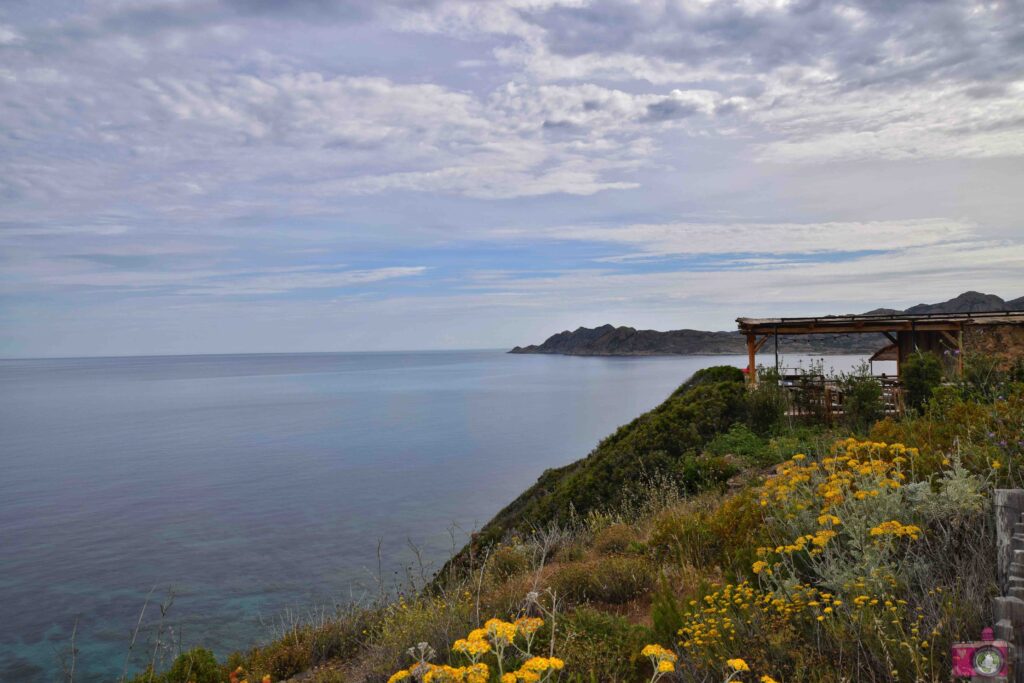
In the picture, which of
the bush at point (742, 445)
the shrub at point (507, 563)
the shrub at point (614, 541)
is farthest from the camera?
the bush at point (742, 445)

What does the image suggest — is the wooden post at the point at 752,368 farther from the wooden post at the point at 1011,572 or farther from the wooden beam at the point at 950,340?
the wooden post at the point at 1011,572

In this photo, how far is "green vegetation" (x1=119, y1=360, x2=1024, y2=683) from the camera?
12.4 ft

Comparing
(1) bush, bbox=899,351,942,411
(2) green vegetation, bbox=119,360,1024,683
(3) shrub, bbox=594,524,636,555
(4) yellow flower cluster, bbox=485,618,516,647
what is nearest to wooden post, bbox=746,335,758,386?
(1) bush, bbox=899,351,942,411

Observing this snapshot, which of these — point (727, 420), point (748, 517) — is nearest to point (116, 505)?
point (727, 420)

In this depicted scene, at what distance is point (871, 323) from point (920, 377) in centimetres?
756

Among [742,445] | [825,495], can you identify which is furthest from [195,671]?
[742,445]

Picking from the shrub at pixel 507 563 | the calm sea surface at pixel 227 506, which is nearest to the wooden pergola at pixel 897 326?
the calm sea surface at pixel 227 506

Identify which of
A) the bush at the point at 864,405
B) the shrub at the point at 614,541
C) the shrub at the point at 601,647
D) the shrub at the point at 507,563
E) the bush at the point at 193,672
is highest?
the bush at the point at 864,405

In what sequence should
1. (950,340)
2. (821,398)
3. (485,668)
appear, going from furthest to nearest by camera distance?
1. (950,340)
2. (821,398)
3. (485,668)

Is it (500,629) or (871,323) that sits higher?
(871,323)

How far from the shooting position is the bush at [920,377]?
1573cm

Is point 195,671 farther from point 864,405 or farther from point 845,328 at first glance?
point 845,328

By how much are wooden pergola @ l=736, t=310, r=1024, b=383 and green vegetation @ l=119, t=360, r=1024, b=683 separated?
12.6 meters

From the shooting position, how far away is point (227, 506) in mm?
27281
